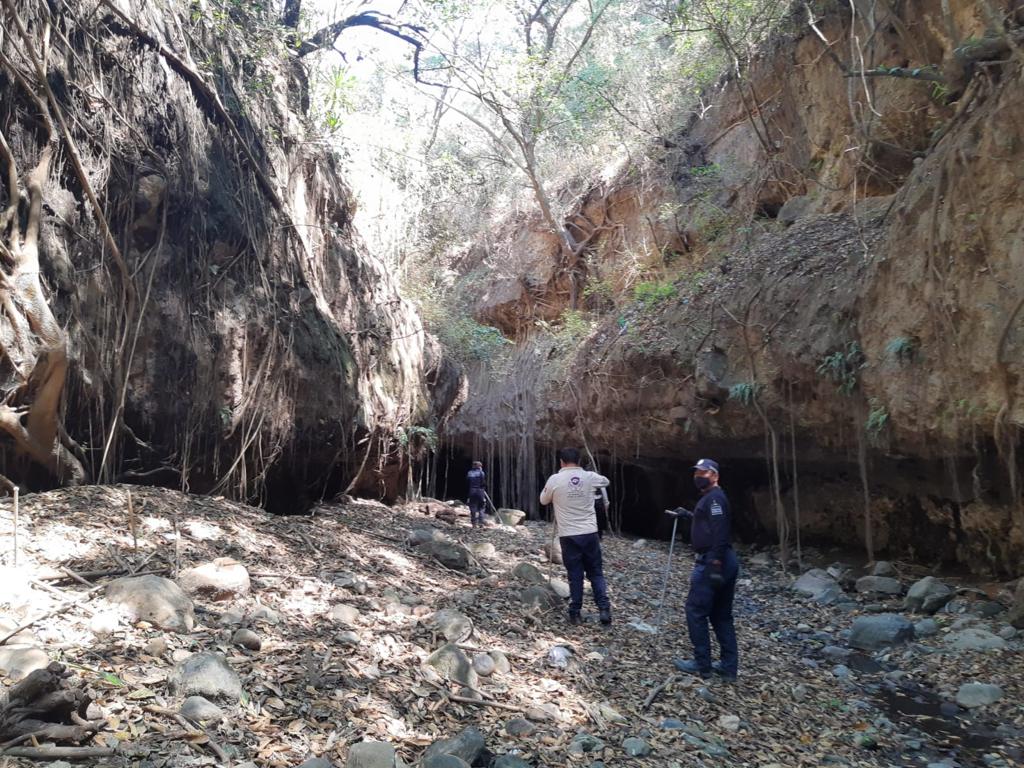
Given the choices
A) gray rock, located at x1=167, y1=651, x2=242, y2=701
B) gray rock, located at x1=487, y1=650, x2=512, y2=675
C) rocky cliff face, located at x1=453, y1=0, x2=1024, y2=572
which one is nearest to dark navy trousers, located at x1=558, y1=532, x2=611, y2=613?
gray rock, located at x1=487, y1=650, x2=512, y2=675

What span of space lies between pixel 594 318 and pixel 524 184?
7.12 m

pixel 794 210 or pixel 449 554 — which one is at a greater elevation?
pixel 794 210

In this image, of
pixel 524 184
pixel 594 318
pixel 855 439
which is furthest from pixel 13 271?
pixel 524 184

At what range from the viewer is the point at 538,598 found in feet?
19.1

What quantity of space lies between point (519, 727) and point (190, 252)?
547 cm

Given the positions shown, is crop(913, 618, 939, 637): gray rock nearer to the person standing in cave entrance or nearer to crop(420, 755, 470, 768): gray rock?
the person standing in cave entrance

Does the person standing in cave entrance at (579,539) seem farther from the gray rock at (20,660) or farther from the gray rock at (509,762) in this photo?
the gray rock at (20,660)

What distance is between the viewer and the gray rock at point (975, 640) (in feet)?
17.8

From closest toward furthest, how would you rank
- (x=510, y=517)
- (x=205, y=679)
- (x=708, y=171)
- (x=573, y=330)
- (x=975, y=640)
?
(x=205, y=679)
(x=975, y=640)
(x=510, y=517)
(x=708, y=171)
(x=573, y=330)

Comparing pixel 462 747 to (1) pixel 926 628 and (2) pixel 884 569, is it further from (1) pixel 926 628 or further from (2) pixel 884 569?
(2) pixel 884 569

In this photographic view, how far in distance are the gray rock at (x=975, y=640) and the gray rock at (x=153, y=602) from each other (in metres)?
5.77

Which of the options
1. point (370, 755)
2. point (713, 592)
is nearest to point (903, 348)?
point (713, 592)

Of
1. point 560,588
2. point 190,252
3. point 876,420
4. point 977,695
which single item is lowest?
point 977,695

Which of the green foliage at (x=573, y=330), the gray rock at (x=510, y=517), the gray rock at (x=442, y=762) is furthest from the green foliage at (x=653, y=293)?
the gray rock at (x=442, y=762)
